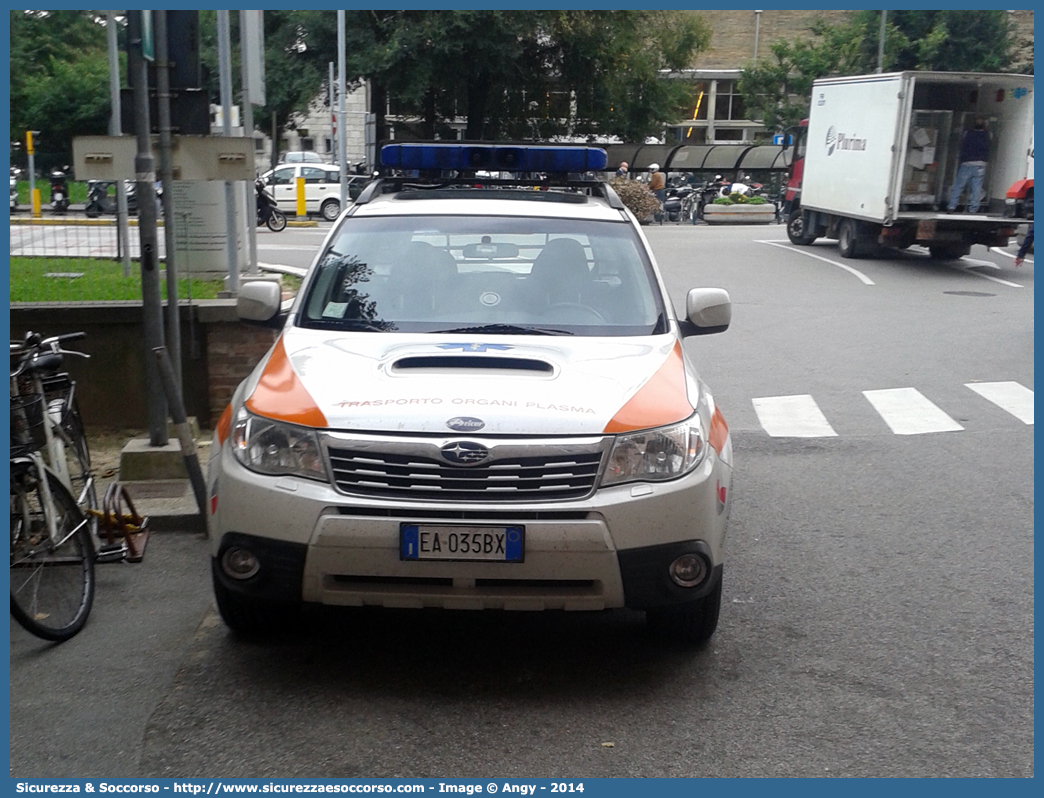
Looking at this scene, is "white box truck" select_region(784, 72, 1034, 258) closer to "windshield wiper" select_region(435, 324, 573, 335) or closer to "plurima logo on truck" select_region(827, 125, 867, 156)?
"plurima logo on truck" select_region(827, 125, 867, 156)

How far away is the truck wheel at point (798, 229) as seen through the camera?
1092 inches

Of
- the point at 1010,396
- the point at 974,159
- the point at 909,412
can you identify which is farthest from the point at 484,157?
the point at 974,159

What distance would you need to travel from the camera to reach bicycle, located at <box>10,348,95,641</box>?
16.2ft

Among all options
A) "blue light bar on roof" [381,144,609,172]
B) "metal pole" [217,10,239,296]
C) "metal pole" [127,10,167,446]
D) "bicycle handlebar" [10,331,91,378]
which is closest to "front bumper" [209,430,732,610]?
"bicycle handlebar" [10,331,91,378]

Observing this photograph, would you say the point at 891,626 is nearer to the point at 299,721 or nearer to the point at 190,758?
the point at 299,721

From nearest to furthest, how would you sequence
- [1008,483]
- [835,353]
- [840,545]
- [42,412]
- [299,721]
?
[299,721], [42,412], [840,545], [1008,483], [835,353]

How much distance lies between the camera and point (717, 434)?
190 inches

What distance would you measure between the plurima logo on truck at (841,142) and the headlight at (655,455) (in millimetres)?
20046

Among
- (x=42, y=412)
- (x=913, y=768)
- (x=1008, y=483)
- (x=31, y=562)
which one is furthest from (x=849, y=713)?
(x=1008, y=483)

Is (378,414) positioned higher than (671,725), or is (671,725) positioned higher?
(378,414)

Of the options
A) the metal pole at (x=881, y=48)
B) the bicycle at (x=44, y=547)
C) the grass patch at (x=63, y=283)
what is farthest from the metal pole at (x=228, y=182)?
the metal pole at (x=881, y=48)

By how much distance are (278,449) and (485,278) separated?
162 centimetres

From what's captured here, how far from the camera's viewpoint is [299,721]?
13.8ft

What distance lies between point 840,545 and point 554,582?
265cm
